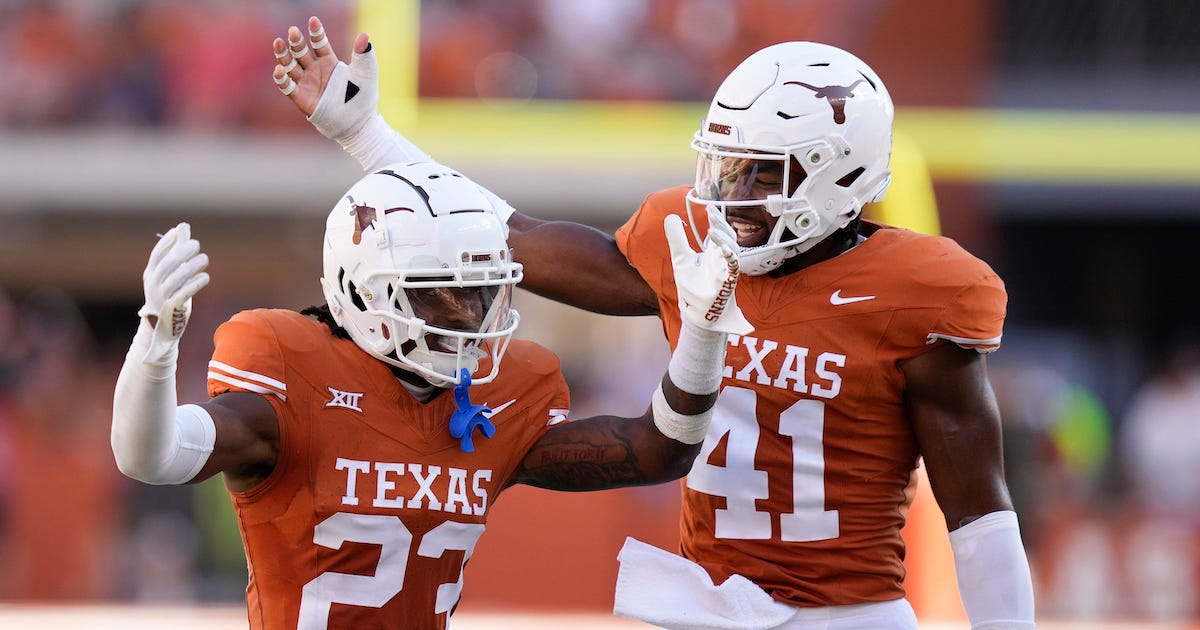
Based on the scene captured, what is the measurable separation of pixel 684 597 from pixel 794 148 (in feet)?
2.98

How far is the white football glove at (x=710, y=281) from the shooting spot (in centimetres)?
272

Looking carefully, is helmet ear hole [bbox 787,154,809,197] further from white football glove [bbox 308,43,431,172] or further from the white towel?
white football glove [bbox 308,43,431,172]

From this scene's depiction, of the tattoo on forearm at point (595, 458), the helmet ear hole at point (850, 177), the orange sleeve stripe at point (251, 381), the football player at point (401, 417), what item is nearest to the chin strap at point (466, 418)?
the football player at point (401, 417)

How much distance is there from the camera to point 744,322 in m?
2.75

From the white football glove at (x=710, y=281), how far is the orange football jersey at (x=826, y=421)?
1.08 feet

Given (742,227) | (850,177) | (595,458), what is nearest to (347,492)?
(595,458)

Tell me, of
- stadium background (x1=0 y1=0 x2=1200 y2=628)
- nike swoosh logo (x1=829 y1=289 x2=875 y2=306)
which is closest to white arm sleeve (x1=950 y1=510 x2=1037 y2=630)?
nike swoosh logo (x1=829 y1=289 x2=875 y2=306)


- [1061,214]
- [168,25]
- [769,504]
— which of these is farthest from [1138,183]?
[769,504]

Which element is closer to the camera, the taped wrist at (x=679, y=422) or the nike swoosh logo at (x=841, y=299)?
the taped wrist at (x=679, y=422)

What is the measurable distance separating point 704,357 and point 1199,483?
7836mm

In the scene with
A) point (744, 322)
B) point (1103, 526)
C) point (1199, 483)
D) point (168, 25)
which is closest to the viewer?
point (744, 322)

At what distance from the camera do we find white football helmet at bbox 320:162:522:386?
294cm

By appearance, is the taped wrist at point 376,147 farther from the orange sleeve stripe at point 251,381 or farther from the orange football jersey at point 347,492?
the orange sleeve stripe at point 251,381

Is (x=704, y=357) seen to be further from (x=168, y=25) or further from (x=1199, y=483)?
(x=168, y=25)
